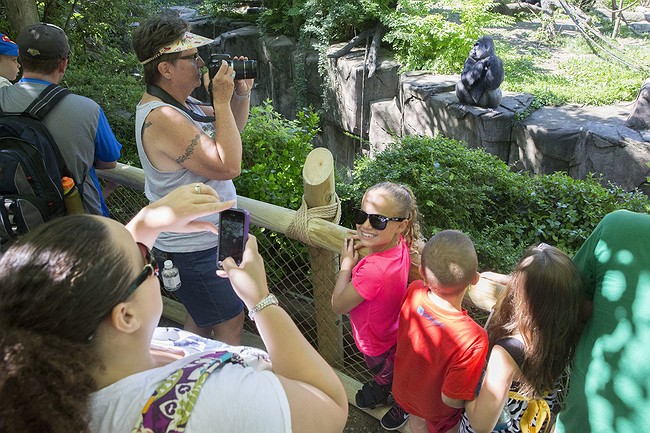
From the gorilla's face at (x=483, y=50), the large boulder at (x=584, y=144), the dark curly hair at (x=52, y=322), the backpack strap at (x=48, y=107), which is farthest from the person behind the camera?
the gorilla's face at (x=483, y=50)

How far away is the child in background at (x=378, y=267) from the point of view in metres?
2.01


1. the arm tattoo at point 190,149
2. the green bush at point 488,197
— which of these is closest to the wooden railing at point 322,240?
the arm tattoo at point 190,149

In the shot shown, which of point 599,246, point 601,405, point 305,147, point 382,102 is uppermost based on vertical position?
point 599,246

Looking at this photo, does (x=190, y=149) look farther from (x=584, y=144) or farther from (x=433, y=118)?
(x=433, y=118)

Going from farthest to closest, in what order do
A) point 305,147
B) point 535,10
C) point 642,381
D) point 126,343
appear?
point 535,10 → point 305,147 → point 642,381 → point 126,343

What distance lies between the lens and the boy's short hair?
5.71 ft

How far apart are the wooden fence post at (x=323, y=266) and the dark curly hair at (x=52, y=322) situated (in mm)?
1346

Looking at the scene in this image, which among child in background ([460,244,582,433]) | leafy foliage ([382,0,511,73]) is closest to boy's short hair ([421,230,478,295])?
child in background ([460,244,582,433])

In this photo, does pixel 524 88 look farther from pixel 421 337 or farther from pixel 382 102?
pixel 421 337

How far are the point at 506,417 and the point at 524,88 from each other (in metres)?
8.91

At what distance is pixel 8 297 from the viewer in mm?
948

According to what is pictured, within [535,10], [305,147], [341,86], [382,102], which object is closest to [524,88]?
[382,102]

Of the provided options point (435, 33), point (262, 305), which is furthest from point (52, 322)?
point (435, 33)

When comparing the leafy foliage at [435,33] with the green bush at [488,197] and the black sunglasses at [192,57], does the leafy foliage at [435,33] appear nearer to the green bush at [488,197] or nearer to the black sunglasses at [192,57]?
the green bush at [488,197]
